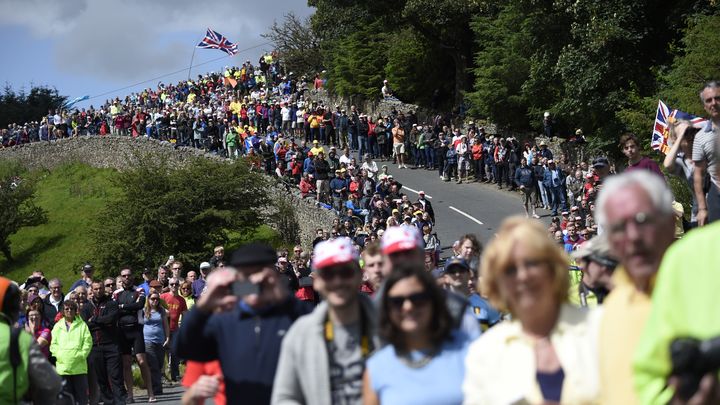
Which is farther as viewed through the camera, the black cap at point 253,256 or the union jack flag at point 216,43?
the union jack flag at point 216,43

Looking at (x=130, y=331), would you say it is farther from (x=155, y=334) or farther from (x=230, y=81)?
(x=230, y=81)

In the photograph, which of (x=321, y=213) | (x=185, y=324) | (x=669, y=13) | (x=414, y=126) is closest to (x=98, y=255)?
(x=321, y=213)

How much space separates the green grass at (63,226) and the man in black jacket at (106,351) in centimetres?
3227

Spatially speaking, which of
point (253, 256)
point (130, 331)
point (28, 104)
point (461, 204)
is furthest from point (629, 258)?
point (28, 104)

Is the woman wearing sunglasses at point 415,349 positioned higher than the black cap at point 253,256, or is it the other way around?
the black cap at point 253,256

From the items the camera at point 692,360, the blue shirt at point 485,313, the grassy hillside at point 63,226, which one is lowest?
the grassy hillside at point 63,226

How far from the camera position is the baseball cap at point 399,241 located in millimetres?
6488

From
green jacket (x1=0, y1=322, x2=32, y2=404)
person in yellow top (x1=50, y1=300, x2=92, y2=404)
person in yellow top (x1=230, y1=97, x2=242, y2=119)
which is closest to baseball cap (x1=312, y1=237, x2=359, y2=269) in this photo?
green jacket (x1=0, y1=322, x2=32, y2=404)

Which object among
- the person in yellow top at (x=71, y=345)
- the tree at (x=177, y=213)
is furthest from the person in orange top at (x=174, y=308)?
the tree at (x=177, y=213)

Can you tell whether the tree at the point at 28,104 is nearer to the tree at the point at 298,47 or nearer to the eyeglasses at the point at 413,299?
the tree at the point at 298,47

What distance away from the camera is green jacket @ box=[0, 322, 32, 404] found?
6.84 metres

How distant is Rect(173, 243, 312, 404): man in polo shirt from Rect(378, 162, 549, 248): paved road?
25040 millimetres

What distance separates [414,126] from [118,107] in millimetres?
33246

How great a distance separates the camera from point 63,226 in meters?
61.6
